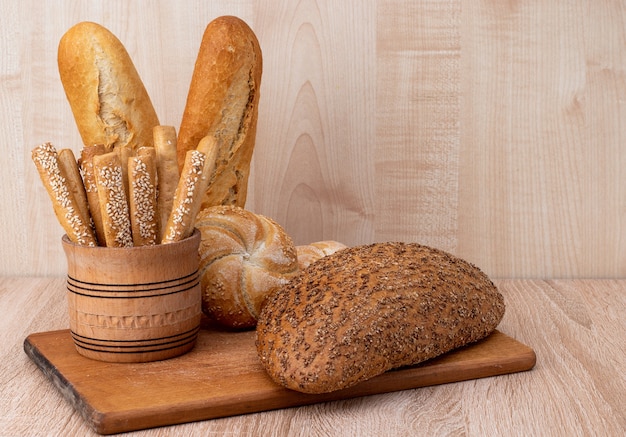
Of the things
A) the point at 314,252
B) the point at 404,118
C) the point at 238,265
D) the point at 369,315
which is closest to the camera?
the point at 369,315

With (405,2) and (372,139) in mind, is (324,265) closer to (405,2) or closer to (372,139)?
(372,139)

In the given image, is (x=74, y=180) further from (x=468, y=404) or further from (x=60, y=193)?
(x=468, y=404)

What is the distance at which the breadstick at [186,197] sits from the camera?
837mm

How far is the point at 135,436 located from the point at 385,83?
0.71 meters

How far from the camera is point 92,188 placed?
85 centimetres

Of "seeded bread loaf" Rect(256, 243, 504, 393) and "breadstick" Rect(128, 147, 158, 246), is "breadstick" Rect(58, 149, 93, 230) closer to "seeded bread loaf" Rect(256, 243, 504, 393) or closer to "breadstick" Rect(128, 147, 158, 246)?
"breadstick" Rect(128, 147, 158, 246)

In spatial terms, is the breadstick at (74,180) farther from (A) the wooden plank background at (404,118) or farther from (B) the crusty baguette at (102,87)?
(A) the wooden plank background at (404,118)

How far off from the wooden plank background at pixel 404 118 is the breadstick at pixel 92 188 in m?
0.39

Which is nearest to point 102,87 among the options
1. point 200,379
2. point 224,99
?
point 224,99

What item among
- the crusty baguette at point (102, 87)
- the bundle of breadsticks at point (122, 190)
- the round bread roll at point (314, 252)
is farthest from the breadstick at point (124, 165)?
the round bread roll at point (314, 252)

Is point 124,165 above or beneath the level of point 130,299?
above

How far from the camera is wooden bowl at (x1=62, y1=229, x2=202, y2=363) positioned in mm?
822

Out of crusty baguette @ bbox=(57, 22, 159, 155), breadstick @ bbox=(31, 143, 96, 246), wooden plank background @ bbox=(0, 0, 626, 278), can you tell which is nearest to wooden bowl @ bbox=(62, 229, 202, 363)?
breadstick @ bbox=(31, 143, 96, 246)

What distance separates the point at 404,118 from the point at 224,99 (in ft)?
1.14
